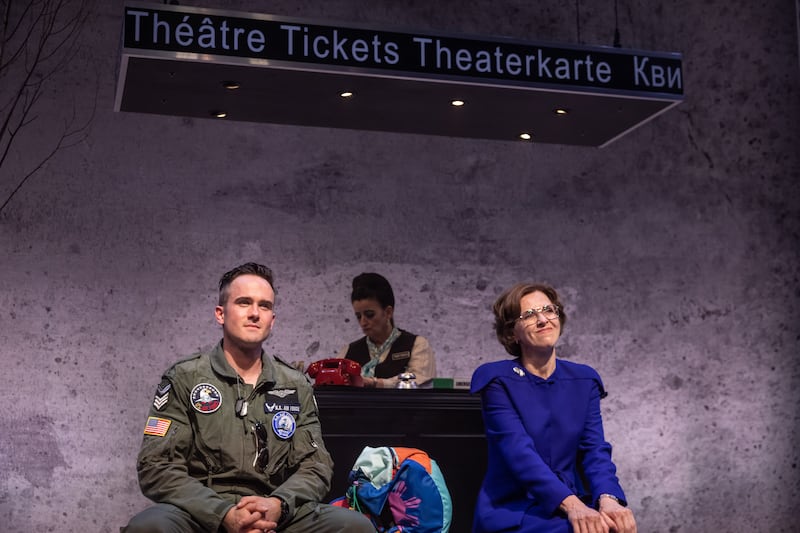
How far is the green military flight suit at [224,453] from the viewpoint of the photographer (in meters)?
2.78

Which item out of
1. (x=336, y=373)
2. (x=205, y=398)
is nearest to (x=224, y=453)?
(x=205, y=398)

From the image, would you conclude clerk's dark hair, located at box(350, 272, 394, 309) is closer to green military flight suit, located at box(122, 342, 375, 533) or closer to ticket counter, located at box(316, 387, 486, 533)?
ticket counter, located at box(316, 387, 486, 533)

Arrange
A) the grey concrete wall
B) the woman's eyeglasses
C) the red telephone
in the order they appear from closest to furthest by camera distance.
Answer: the woman's eyeglasses, the red telephone, the grey concrete wall

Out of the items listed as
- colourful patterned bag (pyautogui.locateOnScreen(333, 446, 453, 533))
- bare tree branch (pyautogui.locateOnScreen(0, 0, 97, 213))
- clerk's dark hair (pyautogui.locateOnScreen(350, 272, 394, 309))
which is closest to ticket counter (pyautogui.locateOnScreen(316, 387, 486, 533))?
colourful patterned bag (pyautogui.locateOnScreen(333, 446, 453, 533))

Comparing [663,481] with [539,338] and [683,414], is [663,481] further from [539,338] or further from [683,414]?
[539,338]

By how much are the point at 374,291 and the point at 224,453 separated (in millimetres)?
2335

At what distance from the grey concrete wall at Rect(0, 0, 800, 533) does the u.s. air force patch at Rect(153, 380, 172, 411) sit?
2868mm

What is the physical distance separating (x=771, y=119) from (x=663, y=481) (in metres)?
2.69

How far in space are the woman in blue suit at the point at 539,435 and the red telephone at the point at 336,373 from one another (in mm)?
859

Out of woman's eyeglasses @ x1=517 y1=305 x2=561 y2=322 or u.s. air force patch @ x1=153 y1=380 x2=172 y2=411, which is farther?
woman's eyeglasses @ x1=517 y1=305 x2=561 y2=322

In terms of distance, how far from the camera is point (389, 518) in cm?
334

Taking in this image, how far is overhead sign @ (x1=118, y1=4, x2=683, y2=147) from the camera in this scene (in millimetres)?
4105

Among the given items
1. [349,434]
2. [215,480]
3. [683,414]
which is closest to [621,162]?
[683,414]

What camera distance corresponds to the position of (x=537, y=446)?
3.18m
